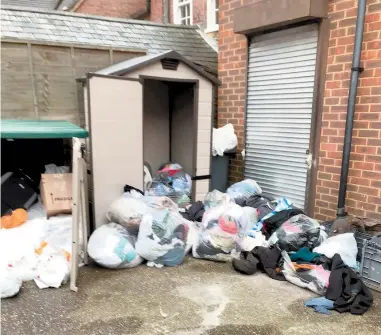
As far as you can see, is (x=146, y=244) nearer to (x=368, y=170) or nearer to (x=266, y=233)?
(x=266, y=233)

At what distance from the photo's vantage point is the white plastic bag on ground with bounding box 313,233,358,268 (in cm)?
329

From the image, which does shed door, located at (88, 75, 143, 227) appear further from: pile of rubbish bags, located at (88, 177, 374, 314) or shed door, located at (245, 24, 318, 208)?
shed door, located at (245, 24, 318, 208)

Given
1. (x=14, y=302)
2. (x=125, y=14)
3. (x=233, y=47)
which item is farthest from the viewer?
(x=125, y=14)

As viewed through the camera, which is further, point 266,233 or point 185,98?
point 185,98

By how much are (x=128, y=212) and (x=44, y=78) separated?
225 cm

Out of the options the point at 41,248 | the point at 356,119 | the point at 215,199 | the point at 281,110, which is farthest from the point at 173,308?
the point at 281,110

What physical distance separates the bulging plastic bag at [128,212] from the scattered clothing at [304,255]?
1.65 m

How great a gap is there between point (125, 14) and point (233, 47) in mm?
7091

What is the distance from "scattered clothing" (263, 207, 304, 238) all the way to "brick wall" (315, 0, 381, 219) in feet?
1.76

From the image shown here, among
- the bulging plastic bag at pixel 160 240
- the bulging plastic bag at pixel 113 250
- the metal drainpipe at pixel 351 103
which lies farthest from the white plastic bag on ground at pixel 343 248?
the bulging plastic bag at pixel 113 250

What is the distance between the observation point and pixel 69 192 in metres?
3.91

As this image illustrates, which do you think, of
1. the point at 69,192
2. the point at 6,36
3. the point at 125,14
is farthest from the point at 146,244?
the point at 125,14

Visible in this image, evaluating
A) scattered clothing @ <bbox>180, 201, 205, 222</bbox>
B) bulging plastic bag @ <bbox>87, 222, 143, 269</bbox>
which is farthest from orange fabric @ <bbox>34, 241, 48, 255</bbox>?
scattered clothing @ <bbox>180, 201, 205, 222</bbox>

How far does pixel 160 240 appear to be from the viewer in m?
3.55
